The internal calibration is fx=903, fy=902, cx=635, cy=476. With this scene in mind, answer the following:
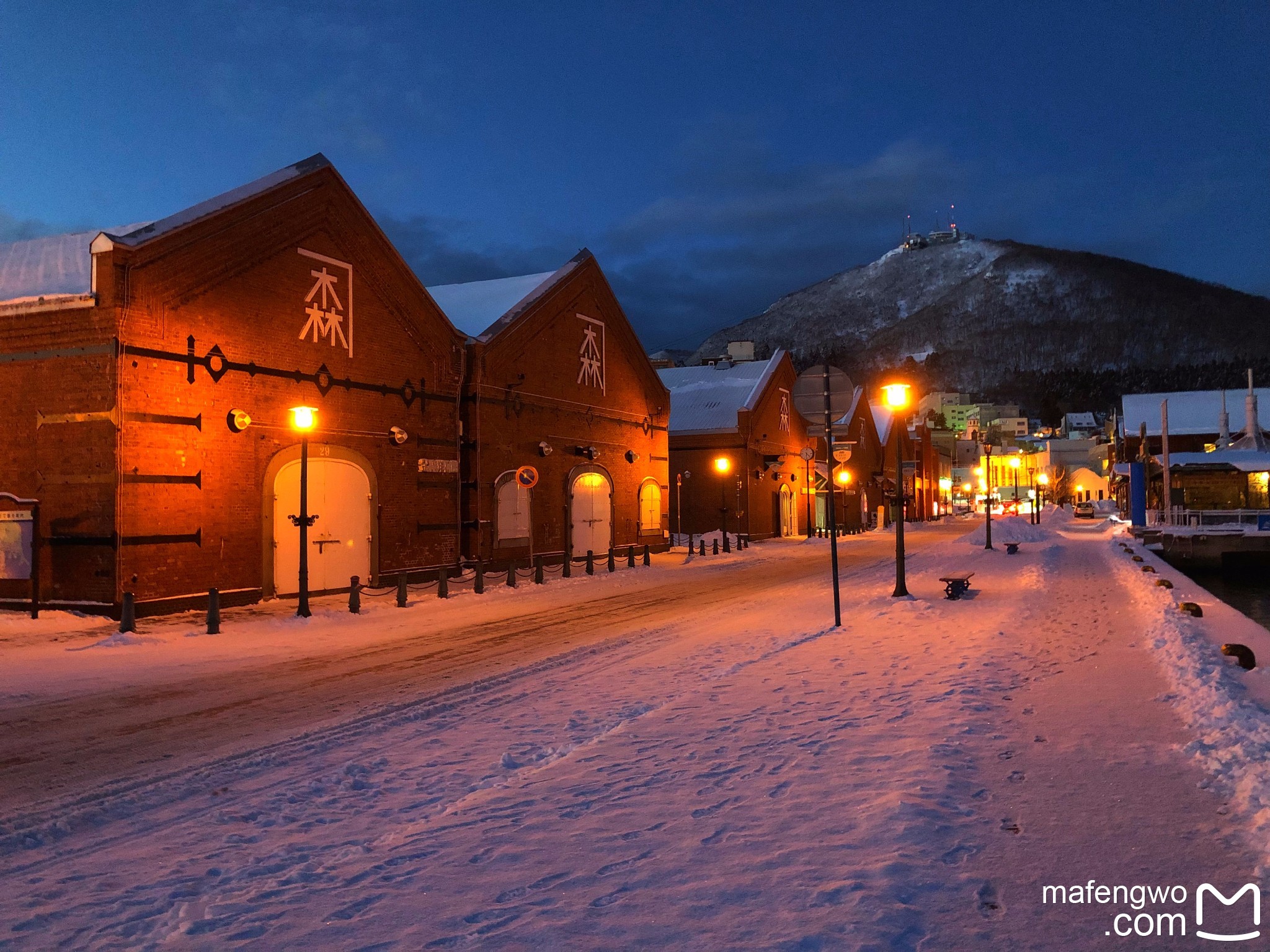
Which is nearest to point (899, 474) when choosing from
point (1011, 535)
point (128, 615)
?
point (128, 615)

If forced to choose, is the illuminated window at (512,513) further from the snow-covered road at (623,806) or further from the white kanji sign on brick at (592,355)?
the snow-covered road at (623,806)

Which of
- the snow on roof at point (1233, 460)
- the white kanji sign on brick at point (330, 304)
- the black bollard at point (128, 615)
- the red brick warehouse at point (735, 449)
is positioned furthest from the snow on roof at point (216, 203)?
the snow on roof at point (1233, 460)

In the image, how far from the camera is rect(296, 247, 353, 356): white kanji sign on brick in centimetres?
1942

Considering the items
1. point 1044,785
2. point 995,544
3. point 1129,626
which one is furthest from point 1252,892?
point 995,544

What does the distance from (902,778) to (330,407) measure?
647 inches

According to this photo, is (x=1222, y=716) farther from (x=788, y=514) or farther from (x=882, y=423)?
(x=882, y=423)

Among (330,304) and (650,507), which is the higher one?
(330,304)

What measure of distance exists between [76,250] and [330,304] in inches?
197

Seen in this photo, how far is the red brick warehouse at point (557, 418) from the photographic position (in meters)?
24.5

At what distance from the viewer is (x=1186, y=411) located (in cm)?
6831

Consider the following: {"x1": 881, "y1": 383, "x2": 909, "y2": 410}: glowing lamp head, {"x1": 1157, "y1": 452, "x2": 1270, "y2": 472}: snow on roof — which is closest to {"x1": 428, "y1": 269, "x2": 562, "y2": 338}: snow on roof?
{"x1": 881, "y1": 383, "x2": 909, "y2": 410}: glowing lamp head

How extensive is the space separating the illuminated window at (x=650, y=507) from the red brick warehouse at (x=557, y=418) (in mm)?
67

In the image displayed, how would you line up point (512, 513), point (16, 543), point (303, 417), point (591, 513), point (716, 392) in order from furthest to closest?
point (716, 392) → point (591, 513) → point (512, 513) → point (303, 417) → point (16, 543)

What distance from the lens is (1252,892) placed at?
4.32 meters
